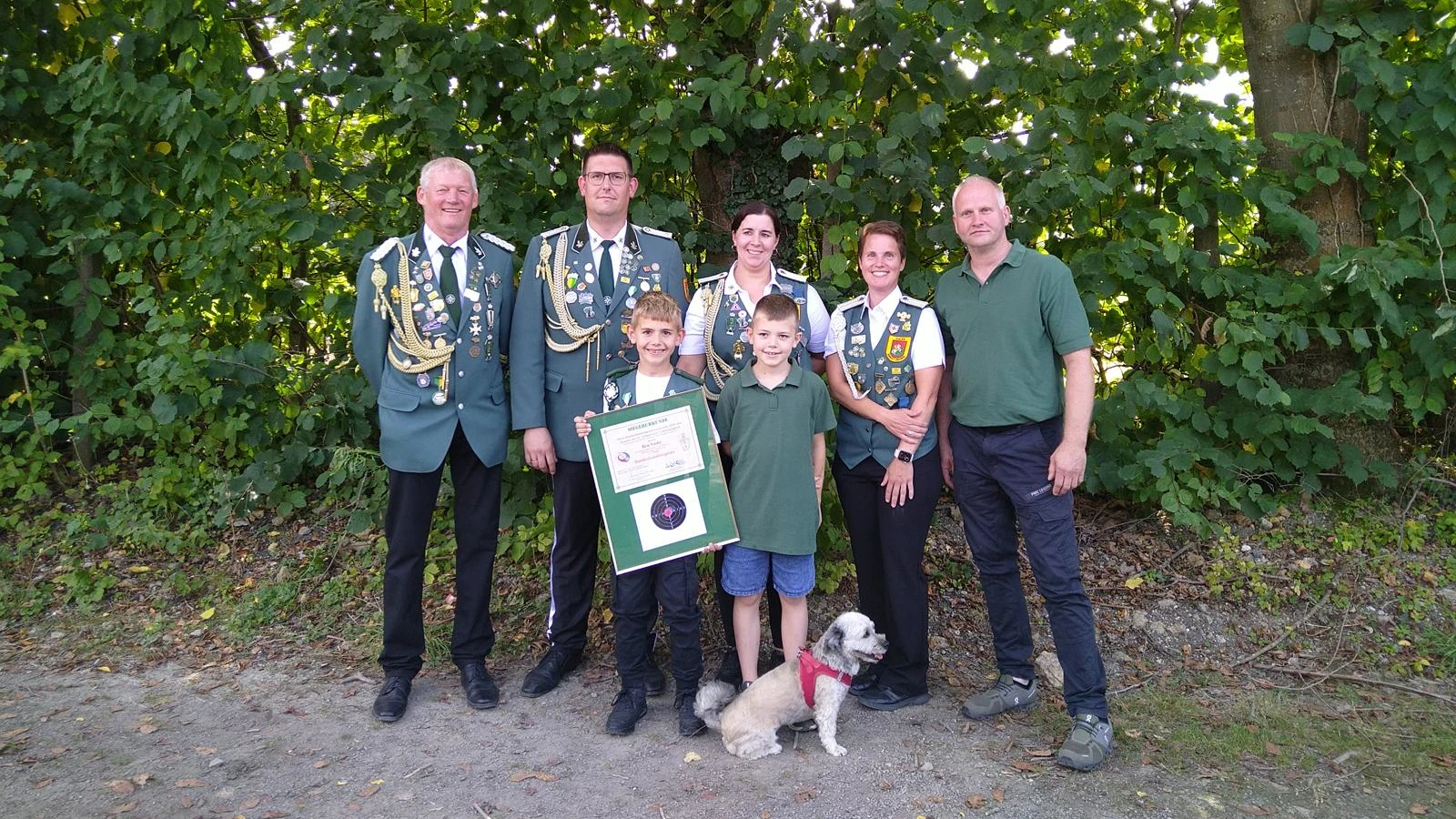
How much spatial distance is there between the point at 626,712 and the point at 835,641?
98cm

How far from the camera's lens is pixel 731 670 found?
14.2 feet

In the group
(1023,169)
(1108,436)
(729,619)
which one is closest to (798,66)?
(1023,169)

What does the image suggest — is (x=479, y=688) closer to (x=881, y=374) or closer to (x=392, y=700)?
(x=392, y=700)

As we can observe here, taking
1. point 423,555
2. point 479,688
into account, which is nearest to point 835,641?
point 479,688

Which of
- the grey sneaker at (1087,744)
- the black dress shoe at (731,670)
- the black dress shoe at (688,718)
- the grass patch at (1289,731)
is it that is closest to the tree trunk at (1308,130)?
the grass patch at (1289,731)

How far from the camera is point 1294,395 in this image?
5.16 meters

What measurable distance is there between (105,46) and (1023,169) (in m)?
5.41

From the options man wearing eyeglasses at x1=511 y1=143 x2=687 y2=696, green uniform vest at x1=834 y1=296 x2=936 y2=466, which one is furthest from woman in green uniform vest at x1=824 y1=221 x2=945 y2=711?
man wearing eyeglasses at x1=511 y1=143 x2=687 y2=696

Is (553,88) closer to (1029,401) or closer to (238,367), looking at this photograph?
(238,367)

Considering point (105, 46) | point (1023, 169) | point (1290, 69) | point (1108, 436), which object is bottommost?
point (1108, 436)

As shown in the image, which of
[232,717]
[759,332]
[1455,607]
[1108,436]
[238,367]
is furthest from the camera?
[238,367]

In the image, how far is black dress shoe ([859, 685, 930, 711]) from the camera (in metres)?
4.16

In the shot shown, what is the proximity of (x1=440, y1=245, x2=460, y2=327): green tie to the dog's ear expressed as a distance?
2.00m

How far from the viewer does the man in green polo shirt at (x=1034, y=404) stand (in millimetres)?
3719
